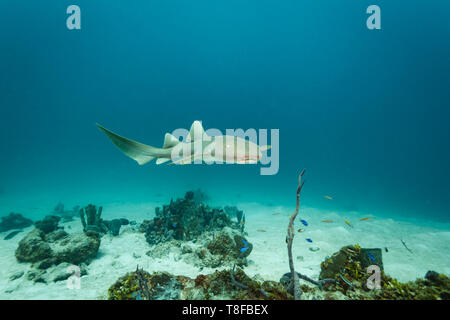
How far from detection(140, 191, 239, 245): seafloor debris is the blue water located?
25.2 meters

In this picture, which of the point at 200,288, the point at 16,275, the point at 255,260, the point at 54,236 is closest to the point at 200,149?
the point at 200,288

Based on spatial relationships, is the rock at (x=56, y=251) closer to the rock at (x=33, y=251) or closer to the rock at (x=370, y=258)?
the rock at (x=33, y=251)

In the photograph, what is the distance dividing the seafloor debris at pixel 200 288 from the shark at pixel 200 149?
6.79 feet

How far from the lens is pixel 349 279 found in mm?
2947

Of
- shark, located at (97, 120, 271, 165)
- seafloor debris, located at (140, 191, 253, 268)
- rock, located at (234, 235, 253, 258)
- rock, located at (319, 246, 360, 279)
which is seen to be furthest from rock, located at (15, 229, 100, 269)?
rock, located at (319, 246, 360, 279)

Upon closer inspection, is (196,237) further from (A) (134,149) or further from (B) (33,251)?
(A) (134,149)

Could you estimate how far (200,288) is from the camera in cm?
275

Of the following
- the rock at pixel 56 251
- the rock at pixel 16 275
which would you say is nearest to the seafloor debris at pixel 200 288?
the rock at pixel 56 251

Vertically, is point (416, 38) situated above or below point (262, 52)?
below

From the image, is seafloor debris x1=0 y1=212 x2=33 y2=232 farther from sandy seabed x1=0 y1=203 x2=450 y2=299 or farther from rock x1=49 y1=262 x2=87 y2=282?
rock x1=49 y1=262 x2=87 y2=282
